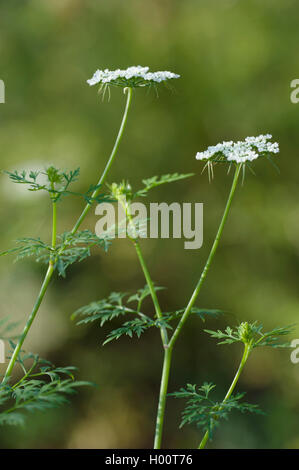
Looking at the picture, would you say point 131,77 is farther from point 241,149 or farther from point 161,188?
point 161,188

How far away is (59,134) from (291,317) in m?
1.26

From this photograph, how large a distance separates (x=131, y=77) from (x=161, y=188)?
143 cm

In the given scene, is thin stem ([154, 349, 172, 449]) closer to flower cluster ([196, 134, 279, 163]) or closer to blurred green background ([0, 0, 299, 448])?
flower cluster ([196, 134, 279, 163])

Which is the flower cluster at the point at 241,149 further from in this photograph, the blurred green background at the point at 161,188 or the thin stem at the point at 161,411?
the blurred green background at the point at 161,188

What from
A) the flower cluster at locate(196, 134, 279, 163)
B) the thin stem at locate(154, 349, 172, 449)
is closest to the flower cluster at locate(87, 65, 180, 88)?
the flower cluster at locate(196, 134, 279, 163)

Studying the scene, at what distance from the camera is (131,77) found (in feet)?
2.24

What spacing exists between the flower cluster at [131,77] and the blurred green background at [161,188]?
1366 millimetres

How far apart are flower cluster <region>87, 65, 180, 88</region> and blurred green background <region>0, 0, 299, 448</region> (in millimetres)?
1366

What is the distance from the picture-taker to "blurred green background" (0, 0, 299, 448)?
2041 millimetres

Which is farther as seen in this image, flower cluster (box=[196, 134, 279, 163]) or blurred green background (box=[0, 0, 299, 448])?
blurred green background (box=[0, 0, 299, 448])

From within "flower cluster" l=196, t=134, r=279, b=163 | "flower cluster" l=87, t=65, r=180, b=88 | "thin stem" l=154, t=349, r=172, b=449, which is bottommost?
"thin stem" l=154, t=349, r=172, b=449

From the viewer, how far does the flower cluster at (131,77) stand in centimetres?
67

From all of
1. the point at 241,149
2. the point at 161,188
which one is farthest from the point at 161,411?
the point at 161,188
